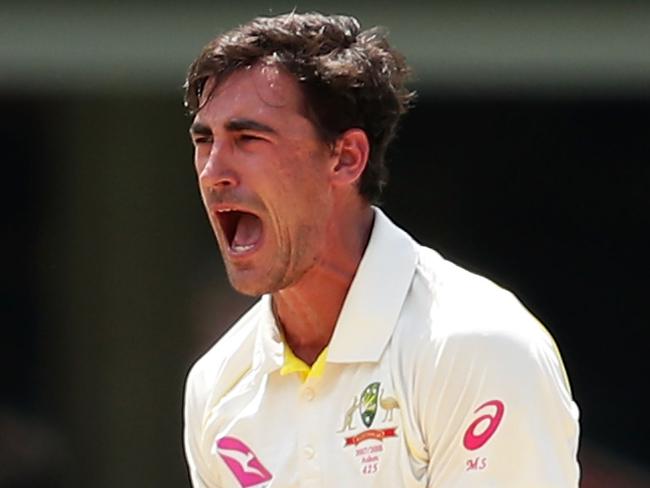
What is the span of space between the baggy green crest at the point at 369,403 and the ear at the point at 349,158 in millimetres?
424

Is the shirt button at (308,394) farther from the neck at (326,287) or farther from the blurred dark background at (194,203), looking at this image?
the blurred dark background at (194,203)

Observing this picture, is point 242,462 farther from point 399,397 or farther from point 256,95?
point 256,95

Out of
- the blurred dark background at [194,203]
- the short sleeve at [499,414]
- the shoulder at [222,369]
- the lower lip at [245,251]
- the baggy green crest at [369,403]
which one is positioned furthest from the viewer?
the blurred dark background at [194,203]

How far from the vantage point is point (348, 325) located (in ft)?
11.3

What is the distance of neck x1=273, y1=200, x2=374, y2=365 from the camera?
350 centimetres

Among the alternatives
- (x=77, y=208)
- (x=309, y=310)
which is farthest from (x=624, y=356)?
(x=309, y=310)

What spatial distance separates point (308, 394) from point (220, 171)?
1.56ft

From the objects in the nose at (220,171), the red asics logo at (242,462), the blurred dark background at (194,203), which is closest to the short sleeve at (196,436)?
the red asics logo at (242,462)

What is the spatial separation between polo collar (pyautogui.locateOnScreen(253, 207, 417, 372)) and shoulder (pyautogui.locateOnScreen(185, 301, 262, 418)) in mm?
74

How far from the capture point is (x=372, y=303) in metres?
3.42

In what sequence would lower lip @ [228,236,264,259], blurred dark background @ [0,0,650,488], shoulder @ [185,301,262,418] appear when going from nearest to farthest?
lower lip @ [228,236,264,259]
shoulder @ [185,301,262,418]
blurred dark background @ [0,0,650,488]

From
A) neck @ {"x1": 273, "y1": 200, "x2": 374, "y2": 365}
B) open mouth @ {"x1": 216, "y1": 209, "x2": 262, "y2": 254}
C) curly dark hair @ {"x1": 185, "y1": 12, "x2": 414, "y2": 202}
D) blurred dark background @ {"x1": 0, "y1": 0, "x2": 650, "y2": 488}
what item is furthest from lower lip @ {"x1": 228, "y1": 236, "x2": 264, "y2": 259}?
blurred dark background @ {"x1": 0, "y1": 0, "x2": 650, "y2": 488}

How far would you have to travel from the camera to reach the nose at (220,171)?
3.37 metres

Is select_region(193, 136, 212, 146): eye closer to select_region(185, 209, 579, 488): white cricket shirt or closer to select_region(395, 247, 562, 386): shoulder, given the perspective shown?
select_region(185, 209, 579, 488): white cricket shirt
